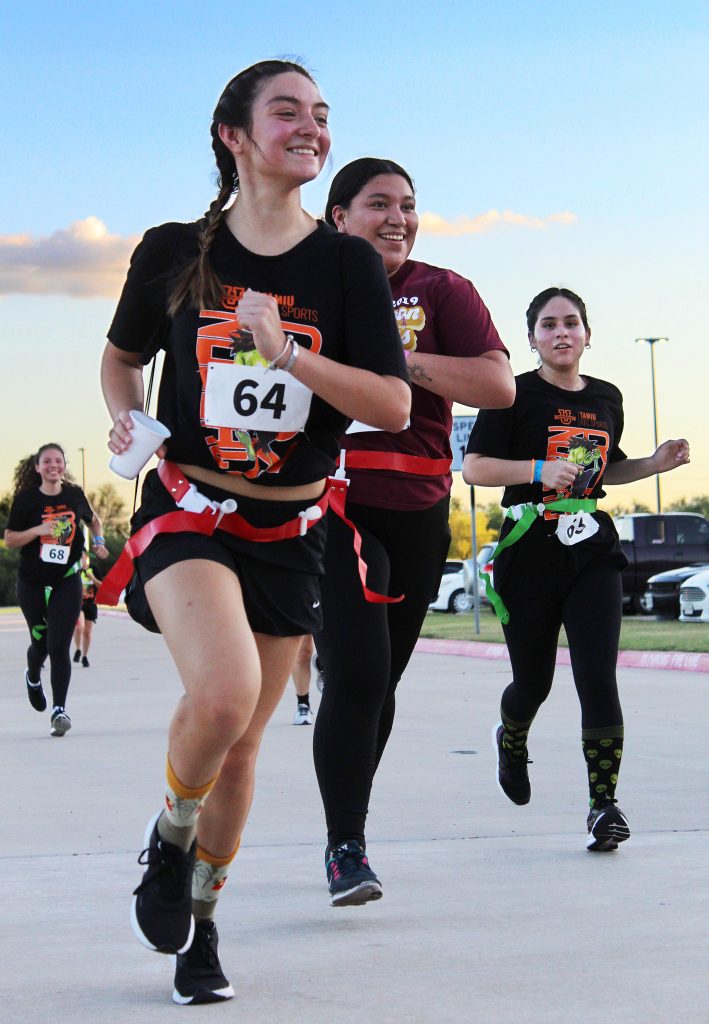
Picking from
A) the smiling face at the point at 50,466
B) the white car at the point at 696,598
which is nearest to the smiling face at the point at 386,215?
the smiling face at the point at 50,466

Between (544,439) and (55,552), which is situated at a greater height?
(544,439)

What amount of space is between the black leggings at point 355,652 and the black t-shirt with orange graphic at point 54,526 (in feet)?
19.5

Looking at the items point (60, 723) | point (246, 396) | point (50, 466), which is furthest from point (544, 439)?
point (50, 466)

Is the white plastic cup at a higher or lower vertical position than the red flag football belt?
higher

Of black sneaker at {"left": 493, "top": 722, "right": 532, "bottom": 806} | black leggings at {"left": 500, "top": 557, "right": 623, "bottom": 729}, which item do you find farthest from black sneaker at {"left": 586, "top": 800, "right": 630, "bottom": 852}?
black sneaker at {"left": 493, "top": 722, "right": 532, "bottom": 806}

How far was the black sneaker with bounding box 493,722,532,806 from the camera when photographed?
20.6 feet

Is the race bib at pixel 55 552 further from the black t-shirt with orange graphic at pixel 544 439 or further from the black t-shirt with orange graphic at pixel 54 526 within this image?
the black t-shirt with orange graphic at pixel 544 439

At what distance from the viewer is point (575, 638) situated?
5824mm

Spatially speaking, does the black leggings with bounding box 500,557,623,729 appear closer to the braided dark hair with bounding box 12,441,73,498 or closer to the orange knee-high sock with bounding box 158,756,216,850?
the orange knee-high sock with bounding box 158,756,216,850

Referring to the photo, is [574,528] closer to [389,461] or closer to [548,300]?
[548,300]

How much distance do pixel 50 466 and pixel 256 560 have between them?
7.73 meters

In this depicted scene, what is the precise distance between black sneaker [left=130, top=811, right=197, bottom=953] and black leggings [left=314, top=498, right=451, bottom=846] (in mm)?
1111

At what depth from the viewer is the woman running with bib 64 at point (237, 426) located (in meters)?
3.39

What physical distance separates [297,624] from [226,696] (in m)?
0.45
